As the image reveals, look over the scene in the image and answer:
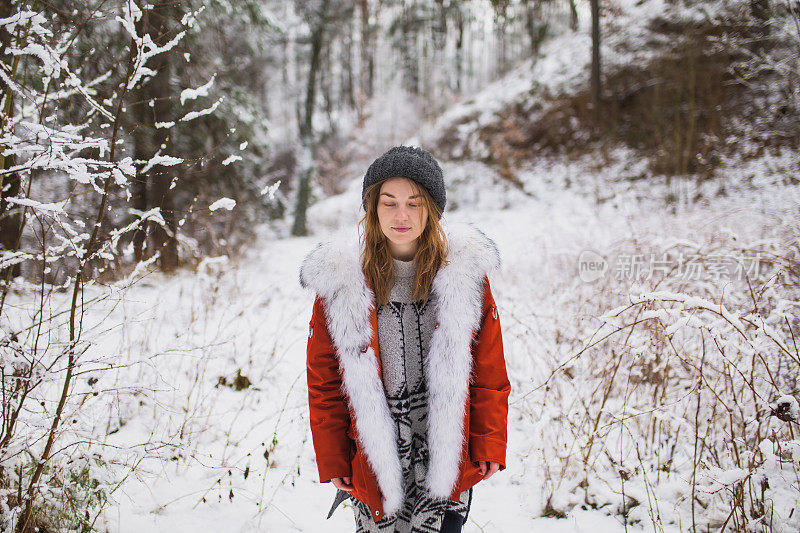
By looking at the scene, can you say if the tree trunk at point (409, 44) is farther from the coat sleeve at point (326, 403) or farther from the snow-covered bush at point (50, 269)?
the coat sleeve at point (326, 403)

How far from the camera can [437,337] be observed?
1.40 m

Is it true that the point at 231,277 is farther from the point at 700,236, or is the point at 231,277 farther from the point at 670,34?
the point at 670,34

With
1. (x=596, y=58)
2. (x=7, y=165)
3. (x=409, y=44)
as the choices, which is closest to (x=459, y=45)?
(x=409, y=44)

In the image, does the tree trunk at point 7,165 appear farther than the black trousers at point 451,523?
Yes

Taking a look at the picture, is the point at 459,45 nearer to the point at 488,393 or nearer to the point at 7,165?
the point at 7,165

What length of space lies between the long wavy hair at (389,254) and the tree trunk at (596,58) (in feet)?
45.8

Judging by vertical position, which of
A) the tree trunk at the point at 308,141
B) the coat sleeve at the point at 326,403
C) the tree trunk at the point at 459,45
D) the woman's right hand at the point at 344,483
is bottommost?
the woman's right hand at the point at 344,483

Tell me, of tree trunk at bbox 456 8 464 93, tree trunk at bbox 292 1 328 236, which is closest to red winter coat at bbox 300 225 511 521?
tree trunk at bbox 292 1 328 236

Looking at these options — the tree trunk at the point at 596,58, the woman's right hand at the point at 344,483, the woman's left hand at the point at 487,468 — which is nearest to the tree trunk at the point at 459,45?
the tree trunk at the point at 596,58

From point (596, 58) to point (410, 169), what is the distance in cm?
1413

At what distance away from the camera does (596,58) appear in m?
12.6

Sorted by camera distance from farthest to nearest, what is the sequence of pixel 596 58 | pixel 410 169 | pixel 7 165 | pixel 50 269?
pixel 596 58 → pixel 7 165 → pixel 50 269 → pixel 410 169

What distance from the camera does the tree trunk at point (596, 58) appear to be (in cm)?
1225

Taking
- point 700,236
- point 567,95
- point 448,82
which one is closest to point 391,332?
point 700,236
